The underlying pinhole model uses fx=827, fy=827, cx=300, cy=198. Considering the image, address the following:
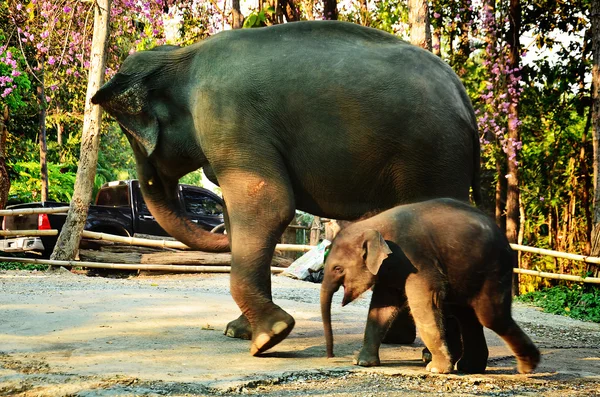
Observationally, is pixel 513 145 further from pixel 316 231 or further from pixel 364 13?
pixel 364 13

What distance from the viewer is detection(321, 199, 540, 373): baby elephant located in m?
4.41

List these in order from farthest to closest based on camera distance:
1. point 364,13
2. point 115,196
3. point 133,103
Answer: point 115,196, point 364,13, point 133,103

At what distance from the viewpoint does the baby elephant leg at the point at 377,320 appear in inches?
180

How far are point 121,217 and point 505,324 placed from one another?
40.8 ft

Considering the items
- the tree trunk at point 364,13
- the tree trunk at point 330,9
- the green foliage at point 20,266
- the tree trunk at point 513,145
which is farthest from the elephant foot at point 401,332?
the tree trunk at point 364,13

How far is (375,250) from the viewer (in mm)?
4387

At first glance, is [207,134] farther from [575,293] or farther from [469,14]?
[469,14]

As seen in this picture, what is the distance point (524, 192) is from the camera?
46.6ft

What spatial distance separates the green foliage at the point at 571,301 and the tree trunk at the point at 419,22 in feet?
12.9

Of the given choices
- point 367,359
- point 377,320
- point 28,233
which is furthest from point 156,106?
point 28,233

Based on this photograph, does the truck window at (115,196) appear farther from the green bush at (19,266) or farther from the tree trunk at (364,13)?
the tree trunk at (364,13)

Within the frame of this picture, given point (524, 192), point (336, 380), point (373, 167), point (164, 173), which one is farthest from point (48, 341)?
point (524, 192)

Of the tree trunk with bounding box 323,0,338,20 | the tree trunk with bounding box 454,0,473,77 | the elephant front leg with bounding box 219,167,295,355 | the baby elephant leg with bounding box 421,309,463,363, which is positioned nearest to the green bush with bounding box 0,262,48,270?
the tree trunk with bounding box 323,0,338,20

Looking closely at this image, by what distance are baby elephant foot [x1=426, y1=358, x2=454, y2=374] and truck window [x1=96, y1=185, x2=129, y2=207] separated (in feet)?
42.3
